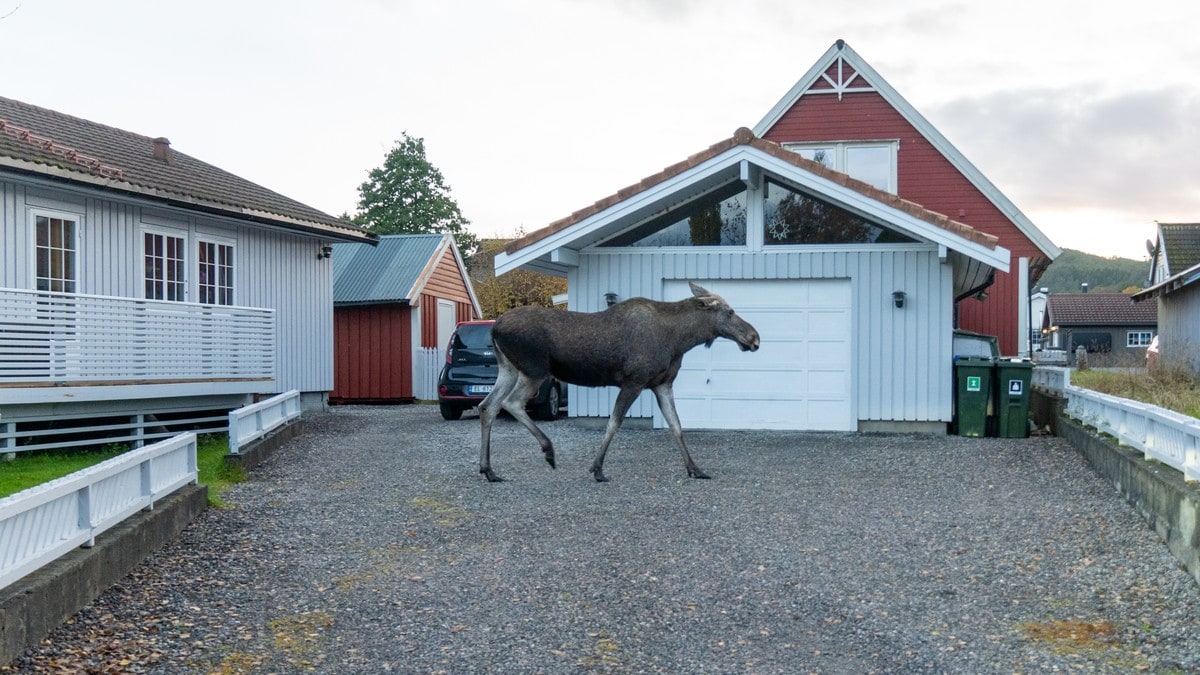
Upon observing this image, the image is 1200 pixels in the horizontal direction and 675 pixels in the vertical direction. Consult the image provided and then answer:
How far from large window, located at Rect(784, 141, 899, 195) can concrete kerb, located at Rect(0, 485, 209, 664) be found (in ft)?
57.4

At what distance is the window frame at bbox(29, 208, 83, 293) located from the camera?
533 inches

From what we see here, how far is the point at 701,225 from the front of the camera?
15953 mm

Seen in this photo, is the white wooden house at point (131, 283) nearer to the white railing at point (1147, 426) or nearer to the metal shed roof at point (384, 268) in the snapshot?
the metal shed roof at point (384, 268)

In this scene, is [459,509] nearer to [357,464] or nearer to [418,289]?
[357,464]

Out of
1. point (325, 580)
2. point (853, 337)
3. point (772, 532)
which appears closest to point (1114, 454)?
point (772, 532)

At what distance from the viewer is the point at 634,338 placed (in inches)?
439

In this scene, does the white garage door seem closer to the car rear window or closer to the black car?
the black car

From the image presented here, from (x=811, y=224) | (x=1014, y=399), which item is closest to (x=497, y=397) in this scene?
(x=811, y=224)

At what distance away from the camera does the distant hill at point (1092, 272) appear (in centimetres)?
14000

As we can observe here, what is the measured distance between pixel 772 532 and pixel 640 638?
284 cm

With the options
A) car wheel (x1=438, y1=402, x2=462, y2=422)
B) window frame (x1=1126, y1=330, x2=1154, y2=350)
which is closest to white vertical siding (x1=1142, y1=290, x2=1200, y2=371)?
car wheel (x1=438, y1=402, x2=462, y2=422)

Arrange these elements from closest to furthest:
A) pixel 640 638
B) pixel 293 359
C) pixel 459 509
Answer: pixel 640 638 → pixel 459 509 → pixel 293 359

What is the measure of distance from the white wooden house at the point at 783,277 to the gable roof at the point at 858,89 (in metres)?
6.80

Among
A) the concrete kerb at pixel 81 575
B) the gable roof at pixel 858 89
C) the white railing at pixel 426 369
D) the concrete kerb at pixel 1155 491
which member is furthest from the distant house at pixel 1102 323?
the concrete kerb at pixel 81 575
